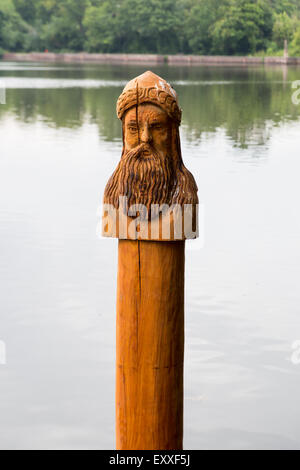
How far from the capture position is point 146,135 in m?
3.23

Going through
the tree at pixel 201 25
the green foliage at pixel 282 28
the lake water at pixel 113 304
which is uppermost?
the tree at pixel 201 25

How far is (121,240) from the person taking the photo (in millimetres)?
3268

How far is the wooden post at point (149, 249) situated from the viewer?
3229 millimetres

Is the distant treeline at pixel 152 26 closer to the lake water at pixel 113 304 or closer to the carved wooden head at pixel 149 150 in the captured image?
the lake water at pixel 113 304

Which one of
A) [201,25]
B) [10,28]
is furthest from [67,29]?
[201,25]

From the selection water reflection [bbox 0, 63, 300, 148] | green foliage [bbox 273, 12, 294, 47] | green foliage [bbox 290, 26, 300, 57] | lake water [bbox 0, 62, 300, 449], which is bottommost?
lake water [bbox 0, 62, 300, 449]

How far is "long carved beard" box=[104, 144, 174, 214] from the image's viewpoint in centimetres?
322

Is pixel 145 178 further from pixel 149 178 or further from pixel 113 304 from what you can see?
pixel 113 304

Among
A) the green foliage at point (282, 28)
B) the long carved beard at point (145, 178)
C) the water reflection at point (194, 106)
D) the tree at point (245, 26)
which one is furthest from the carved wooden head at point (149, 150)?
the tree at point (245, 26)

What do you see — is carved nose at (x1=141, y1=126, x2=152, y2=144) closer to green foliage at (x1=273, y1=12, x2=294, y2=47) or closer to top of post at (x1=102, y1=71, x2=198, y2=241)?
top of post at (x1=102, y1=71, x2=198, y2=241)

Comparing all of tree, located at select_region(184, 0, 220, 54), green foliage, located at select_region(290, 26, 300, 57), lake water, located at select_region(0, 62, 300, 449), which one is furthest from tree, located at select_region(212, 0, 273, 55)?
lake water, located at select_region(0, 62, 300, 449)

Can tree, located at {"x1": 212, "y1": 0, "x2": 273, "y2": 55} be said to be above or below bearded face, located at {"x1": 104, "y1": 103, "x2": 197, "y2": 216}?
above

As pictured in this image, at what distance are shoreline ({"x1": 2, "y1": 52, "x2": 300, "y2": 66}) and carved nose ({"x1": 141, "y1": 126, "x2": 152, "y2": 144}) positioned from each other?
2921 inches

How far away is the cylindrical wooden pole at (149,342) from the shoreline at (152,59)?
7425cm
